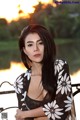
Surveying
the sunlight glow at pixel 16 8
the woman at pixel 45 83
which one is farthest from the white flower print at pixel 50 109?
the sunlight glow at pixel 16 8

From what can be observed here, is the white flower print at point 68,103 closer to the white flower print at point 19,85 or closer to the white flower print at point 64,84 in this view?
the white flower print at point 64,84

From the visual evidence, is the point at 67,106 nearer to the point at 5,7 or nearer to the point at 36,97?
the point at 36,97

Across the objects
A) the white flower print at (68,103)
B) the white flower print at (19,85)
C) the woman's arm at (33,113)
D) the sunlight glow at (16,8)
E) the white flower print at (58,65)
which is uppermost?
the sunlight glow at (16,8)

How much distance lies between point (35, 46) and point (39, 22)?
4.83ft

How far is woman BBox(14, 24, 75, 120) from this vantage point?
113 centimetres

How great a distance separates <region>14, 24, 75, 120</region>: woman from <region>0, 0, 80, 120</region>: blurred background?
1119 millimetres

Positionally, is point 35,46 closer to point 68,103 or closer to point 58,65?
point 58,65

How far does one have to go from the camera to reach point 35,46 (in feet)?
3.75

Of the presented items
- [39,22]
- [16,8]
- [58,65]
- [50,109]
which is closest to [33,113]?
[50,109]

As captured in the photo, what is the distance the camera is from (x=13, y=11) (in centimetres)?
239

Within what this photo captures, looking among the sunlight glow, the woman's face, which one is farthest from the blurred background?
the woman's face

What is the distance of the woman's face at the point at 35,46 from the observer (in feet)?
3.74

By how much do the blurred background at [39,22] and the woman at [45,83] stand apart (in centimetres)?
112

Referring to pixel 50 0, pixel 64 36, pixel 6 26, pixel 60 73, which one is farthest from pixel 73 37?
pixel 60 73
